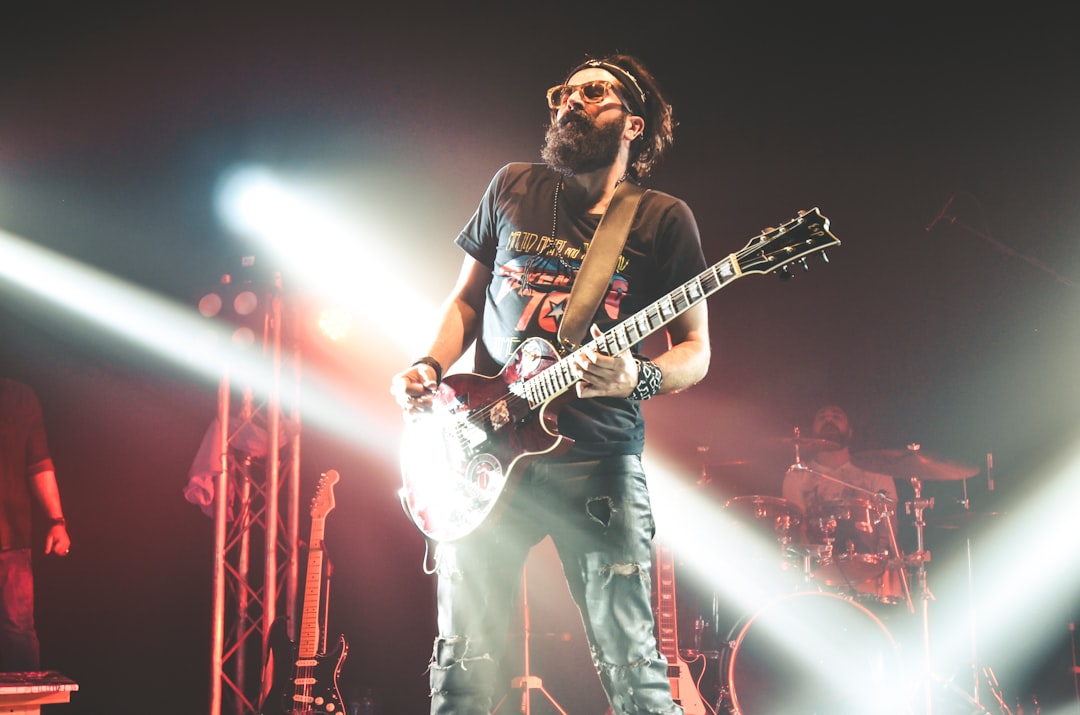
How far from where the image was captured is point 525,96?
20.0ft

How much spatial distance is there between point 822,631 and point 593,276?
3.66 meters

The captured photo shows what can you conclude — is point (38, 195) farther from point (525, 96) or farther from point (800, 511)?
point (800, 511)

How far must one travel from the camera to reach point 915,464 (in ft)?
19.4

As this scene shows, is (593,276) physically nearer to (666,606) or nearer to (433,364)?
(433,364)

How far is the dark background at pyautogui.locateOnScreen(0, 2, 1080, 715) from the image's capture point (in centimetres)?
562

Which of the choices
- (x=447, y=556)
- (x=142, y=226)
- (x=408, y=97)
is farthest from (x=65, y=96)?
(x=447, y=556)

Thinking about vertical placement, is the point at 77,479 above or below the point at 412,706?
above

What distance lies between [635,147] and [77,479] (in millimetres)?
5013

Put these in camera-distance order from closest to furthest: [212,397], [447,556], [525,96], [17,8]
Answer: [447,556], [17,8], [525,96], [212,397]

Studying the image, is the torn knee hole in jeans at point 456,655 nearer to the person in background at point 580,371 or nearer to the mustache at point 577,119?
the person in background at point 580,371

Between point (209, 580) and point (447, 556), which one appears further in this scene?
point (209, 580)

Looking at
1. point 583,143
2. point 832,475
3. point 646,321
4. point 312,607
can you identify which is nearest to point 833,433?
point 832,475

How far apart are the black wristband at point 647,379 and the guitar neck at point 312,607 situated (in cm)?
359

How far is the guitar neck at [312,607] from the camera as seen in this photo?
5184mm
